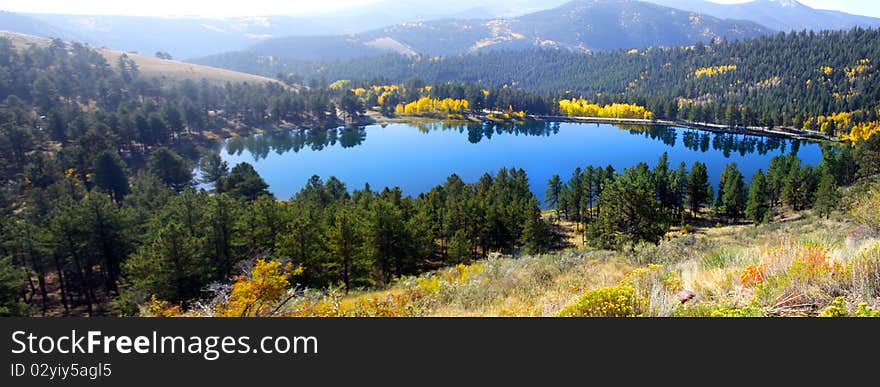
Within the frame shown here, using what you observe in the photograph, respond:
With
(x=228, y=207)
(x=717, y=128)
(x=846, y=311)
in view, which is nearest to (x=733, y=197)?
(x=228, y=207)

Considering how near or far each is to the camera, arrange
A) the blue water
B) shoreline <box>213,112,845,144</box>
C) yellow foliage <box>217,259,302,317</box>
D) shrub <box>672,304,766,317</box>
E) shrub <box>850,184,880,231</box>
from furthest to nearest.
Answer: shoreline <box>213,112,845,144</box>, the blue water, shrub <box>850,184,880,231</box>, yellow foliage <box>217,259,302,317</box>, shrub <box>672,304,766,317</box>

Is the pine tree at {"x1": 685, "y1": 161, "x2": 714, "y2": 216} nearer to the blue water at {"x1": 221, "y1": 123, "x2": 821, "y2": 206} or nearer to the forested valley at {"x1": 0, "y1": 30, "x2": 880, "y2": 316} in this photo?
the forested valley at {"x1": 0, "y1": 30, "x2": 880, "y2": 316}

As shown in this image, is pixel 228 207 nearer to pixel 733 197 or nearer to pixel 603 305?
pixel 603 305

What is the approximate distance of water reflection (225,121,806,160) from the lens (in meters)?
129

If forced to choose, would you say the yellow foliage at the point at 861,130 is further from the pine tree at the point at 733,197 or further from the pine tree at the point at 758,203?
the pine tree at the point at 758,203

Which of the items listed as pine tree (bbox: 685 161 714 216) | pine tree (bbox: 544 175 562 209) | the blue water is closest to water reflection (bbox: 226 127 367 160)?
the blue water

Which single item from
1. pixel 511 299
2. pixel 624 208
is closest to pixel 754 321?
pixel 511 299

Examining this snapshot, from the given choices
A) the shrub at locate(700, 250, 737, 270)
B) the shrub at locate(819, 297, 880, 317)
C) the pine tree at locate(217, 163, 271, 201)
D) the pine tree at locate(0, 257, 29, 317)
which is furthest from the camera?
the pine tree at locate(217, 163, 271, 201)

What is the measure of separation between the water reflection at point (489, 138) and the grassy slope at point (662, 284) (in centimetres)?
11635

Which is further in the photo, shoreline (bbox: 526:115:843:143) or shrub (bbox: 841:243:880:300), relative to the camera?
shoreline (bbox: 526:115:843:143)

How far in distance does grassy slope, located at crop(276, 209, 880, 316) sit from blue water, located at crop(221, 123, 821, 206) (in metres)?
74.2

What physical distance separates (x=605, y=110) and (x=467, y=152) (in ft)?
277

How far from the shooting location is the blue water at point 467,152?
103 metres

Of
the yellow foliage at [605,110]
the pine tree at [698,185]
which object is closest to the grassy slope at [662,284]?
the pine tree at [698,185]
